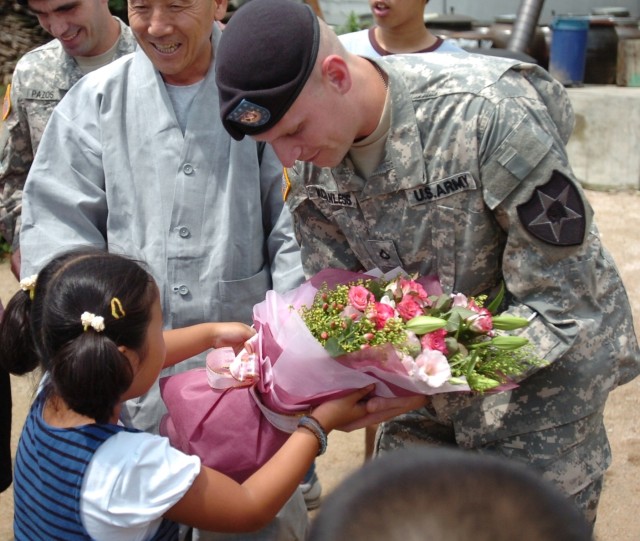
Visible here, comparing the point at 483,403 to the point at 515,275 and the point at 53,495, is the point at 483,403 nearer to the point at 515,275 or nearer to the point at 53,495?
the point at 515,275

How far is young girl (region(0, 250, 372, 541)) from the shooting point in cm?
220

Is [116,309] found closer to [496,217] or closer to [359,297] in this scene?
[359,297]

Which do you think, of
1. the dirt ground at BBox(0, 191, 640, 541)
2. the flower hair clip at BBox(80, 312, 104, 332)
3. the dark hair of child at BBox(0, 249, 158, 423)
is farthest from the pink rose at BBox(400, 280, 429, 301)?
the dirt ground at BBox(0, 191, 640, 541)

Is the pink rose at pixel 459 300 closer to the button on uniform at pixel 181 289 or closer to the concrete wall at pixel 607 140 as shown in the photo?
the button on uniform at pixel 181 289

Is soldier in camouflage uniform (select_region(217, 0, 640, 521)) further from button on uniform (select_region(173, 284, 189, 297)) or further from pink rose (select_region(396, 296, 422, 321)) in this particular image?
button on uniform (select_region(173, 284, 189, 297))

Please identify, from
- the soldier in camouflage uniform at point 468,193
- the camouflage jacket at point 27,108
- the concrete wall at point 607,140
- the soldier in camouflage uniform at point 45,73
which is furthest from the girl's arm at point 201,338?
the concrete wall at point 607,140

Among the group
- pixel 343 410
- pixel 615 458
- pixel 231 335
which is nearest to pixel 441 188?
pixel 343 410

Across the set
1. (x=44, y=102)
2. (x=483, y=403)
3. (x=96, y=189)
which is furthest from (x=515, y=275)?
(x=44, y=102)

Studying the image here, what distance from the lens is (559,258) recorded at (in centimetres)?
247

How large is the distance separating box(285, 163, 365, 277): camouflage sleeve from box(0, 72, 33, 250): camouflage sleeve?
185cm

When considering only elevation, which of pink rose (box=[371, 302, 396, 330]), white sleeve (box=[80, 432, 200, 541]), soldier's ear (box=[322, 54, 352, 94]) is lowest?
white sleeve (box=[80, 432, 200, 541])

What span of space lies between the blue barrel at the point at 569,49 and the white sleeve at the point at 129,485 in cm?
700

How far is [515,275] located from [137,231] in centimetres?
128

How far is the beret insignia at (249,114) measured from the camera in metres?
2.37
